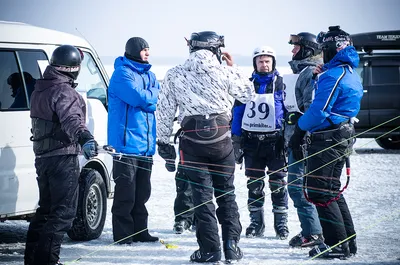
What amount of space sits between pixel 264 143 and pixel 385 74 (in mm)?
9379

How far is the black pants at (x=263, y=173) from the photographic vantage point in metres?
8.83

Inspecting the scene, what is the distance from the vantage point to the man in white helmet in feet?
29.0

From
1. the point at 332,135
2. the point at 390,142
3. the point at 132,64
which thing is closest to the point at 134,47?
the point at 132,64

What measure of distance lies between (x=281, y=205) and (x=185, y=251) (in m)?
1.28

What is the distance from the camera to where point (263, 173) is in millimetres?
8930

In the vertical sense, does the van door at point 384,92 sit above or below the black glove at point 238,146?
above

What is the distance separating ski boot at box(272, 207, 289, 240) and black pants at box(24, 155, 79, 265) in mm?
2634

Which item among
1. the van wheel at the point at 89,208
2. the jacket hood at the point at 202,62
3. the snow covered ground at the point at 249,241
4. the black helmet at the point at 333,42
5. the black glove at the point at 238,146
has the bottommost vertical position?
the snow covered ground at the point at 249,241

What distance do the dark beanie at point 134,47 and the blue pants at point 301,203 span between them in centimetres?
194

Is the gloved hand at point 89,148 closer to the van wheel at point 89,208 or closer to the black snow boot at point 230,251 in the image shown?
the black snow boot at point 230,251

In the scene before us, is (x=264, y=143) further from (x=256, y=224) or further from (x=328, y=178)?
(x=328, y=178)

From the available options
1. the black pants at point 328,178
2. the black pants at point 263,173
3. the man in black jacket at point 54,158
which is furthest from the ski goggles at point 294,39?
the man in black jacket at point 54,158

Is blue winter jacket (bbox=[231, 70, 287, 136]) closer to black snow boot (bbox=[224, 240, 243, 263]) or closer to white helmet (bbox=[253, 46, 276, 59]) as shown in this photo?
white helmet (bbox=[253, 46, 276, 59])

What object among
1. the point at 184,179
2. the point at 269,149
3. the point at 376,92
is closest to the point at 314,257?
the point at 269,149
